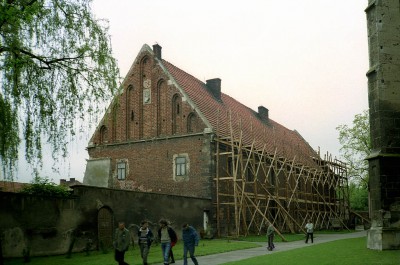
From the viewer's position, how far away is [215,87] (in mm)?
36906

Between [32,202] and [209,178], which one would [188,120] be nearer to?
[209,178]

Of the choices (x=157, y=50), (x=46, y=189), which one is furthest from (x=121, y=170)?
(x=46, y=189)

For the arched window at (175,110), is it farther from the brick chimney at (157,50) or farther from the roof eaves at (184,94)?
the brick chimney at (157,50)

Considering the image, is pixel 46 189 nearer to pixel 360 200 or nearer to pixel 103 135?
pixel 103 135

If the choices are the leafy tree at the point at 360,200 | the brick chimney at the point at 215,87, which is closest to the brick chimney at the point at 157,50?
the brick chimney at the point at 215,87

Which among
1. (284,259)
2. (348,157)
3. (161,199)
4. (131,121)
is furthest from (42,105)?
(348,157)

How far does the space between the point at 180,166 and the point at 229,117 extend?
14.4 feet

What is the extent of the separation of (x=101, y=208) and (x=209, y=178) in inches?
353

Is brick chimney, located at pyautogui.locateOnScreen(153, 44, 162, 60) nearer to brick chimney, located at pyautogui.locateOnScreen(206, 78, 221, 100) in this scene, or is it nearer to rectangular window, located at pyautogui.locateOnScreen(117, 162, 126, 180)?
brick chimney, located at pyautogui.locateOnScreen(206, 78, 221, 100)

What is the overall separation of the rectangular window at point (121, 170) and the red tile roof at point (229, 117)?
6.61 m

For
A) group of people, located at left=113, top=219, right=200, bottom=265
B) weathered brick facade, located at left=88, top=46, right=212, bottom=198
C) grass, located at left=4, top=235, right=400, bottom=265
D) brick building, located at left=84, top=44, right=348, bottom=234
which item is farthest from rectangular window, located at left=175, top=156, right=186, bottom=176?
group of people, located at left=113, top=219, right=200, bottom=265

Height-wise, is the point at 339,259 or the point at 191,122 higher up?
the point at 191,122

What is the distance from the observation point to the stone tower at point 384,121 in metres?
16.5

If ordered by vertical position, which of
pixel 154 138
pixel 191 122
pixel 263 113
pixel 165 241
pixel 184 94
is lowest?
pixel 165 241
